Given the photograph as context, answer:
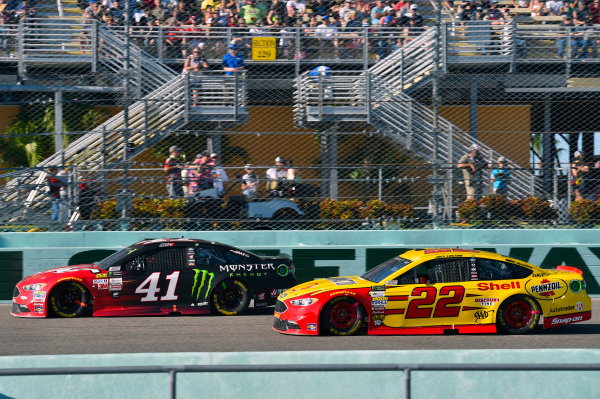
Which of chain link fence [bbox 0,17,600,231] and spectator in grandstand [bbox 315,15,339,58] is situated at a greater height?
spectator in grandstand [bbox 315,15,339,58]

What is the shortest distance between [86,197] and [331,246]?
13.4 feet

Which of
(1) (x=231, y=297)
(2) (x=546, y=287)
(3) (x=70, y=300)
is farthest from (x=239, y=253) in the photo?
(2) (x=546, y=287)

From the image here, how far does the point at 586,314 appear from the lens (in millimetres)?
9938

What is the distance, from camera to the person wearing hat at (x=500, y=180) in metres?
13.9

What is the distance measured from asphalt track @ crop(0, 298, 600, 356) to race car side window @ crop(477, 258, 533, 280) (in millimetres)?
709

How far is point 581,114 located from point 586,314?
6.32 meters

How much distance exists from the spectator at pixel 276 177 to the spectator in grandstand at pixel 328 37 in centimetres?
377

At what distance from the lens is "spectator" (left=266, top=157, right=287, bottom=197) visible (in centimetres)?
1353

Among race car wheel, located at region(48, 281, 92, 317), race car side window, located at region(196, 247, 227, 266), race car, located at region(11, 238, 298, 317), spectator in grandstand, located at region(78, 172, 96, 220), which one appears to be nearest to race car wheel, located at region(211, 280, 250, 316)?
race car, located at region(11, 238, 298, 317)

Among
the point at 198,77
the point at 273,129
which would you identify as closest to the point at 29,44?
the point at 198,77

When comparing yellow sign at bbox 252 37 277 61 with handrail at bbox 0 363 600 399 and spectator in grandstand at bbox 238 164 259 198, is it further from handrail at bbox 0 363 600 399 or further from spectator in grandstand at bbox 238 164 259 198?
handrail at bbox 0 363 600 399

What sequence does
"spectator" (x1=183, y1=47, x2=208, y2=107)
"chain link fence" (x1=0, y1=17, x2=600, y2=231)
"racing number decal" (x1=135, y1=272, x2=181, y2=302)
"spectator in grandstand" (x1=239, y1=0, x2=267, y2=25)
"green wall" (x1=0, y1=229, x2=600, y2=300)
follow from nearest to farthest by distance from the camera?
"racing number decal" (x1=135, y1=272, x2=181, y2=302)
"green wall" (x1=0, y1=229, x2=600, y2=300)
"chain link fence" (x1=0, y1=17, x2=600, y2=231)
"spectator" (x1=183, y1=47, x2=208, y2=107)
"spectator in grandstand" (x1=239, y1=0, x2=267, y2=25)

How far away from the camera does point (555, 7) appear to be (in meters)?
18.4

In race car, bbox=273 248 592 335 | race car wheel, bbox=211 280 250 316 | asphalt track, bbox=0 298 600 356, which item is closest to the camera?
asphalt track, bbox=0 298 600 356
